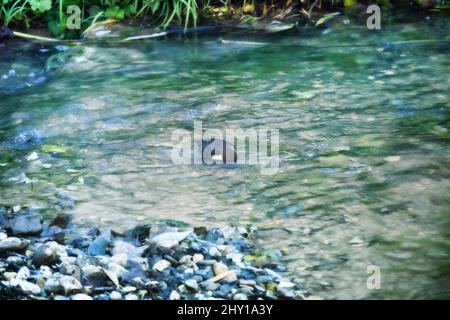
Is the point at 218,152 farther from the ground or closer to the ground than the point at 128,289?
farther from the ground

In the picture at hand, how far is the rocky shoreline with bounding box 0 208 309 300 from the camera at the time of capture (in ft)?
A: 7.06

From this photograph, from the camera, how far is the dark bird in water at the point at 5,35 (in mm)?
5633

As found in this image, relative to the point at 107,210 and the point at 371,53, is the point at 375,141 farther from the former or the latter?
the point at 371,53

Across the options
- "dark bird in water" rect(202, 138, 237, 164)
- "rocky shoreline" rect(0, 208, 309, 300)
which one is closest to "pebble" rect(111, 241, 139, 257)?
"rocky shoreline" rect(0, 208, 309, 300)

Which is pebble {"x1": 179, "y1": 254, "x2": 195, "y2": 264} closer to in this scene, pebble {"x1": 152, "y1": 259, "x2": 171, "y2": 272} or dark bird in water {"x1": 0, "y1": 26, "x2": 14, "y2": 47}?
pebble {"x1": 152, "y1": 259, "x2": 171, "y2": 272}

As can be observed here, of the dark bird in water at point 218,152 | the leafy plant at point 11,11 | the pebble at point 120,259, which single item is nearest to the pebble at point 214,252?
the pebble at point 120,259

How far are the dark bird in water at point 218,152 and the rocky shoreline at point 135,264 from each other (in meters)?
0.71

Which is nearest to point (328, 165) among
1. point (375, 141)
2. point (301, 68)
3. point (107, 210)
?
point (375, 141)

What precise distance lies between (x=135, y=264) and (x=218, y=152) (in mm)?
1130

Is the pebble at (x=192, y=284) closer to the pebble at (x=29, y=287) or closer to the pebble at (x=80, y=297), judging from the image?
the pebble at (x=80, y=297)

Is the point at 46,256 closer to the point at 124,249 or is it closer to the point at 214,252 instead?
the point at 124,249

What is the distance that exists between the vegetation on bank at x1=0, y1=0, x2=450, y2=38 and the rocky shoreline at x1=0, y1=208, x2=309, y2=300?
3423 millimetres

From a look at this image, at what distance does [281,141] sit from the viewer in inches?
135

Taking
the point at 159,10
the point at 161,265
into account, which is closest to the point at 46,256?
the point at 161,265
